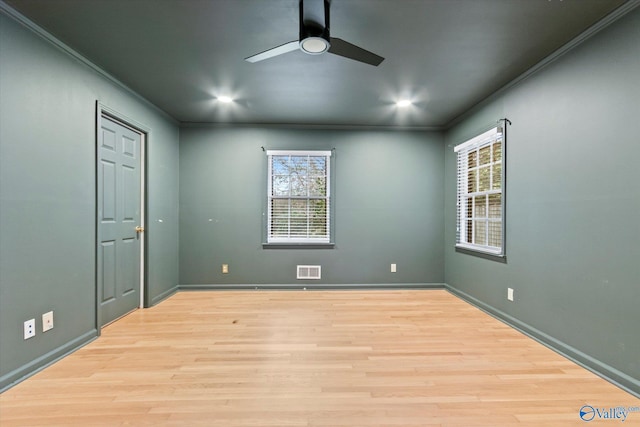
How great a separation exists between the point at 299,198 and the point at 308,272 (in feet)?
3.74

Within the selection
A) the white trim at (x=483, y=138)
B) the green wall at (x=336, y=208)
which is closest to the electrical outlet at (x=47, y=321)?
the green wall at (x=336, y=208)

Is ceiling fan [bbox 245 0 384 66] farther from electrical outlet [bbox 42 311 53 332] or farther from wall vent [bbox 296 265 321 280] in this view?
wall vent [bbox 296 265 321 280]

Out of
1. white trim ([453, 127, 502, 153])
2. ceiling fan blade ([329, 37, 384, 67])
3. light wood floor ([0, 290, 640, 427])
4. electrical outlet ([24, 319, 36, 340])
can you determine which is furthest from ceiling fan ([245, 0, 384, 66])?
electrical outlet ([24, 319, 36, 340])

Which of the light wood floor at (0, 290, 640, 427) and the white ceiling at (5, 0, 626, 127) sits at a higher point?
the white ceiling at (5, 0, 626, 127)

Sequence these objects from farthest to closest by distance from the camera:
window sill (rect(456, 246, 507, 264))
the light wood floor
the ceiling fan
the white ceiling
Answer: window sill (rect(456, 246, 507, 264)) < the white ceiling < the ceiling fan < the light wood floor

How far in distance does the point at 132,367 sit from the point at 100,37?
2.56 m

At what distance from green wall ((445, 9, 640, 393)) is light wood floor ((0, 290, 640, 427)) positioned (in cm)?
26

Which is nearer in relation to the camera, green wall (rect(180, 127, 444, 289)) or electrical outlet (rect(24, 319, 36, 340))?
electrical outlet (rect(24, 319, 36, 340))

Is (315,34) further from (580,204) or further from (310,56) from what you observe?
(580,204)

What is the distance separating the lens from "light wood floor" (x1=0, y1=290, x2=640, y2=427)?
1707 mm

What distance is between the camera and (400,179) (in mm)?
4570

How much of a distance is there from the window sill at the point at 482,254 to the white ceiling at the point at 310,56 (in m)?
1.83

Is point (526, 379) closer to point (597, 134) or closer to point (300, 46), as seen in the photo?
point (597, 134)

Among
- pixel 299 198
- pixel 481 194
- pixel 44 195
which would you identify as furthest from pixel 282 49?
pixel 481 194
